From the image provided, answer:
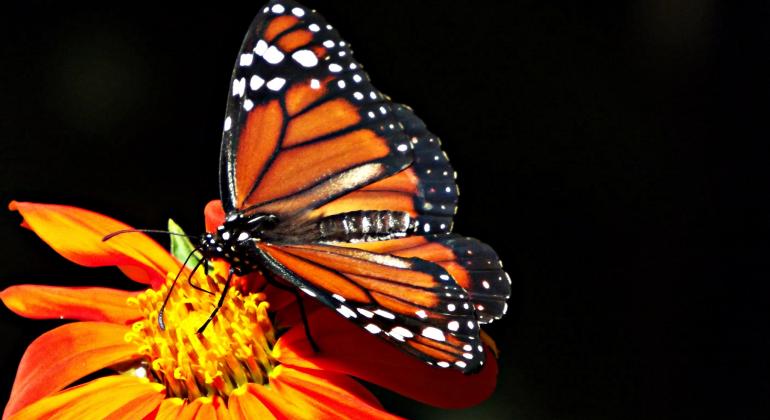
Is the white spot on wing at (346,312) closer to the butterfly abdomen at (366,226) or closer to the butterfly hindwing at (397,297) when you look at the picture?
the butterfly hindwing at (397,297)

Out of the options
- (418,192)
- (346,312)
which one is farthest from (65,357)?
(418,192)

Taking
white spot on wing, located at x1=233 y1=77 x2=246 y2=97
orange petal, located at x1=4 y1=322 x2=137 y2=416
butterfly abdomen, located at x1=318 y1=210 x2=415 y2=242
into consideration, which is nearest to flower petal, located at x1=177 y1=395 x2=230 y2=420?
orange petal, located at x1=4 y1=322 x2=137 y2=416

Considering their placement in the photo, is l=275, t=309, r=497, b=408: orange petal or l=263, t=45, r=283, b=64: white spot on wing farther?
l=263, t=45, r=283, b=64: white spot on wing

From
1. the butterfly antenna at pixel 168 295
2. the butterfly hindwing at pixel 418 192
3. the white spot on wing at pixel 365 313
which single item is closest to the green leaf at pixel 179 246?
the butterfly antenna at pixel 168 295

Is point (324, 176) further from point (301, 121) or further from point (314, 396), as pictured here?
point (314, 396)

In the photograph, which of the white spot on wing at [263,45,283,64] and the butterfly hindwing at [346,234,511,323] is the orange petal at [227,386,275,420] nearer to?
the butterfly hindwing at [346,234,511,323]
